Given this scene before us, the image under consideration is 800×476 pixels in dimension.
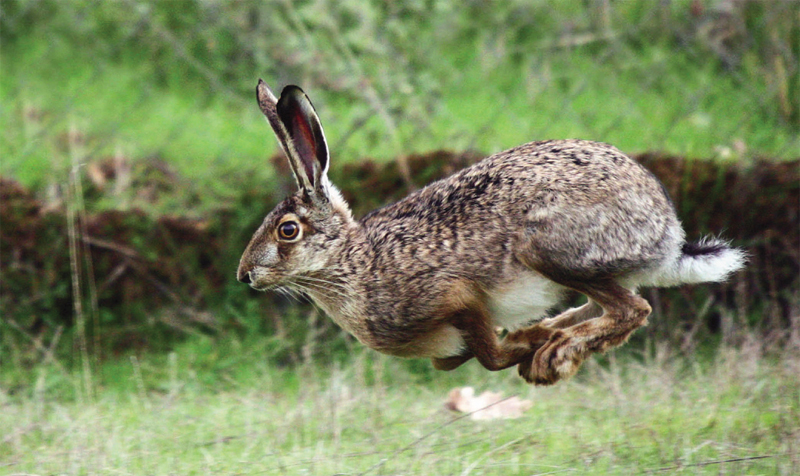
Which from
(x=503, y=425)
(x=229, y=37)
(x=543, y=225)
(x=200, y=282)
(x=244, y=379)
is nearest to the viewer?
(x=543, y=225)

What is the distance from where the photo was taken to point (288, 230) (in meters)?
3.86

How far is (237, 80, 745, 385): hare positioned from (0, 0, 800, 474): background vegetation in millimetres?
530

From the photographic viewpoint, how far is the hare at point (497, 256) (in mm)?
3463

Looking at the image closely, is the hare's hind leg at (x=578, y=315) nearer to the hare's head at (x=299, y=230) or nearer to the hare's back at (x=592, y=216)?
the hare's back at (x=592, y=216)

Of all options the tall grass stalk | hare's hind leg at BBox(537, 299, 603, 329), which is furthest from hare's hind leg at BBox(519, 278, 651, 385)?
the tall grass stalk

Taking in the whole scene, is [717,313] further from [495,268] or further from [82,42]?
[82,42]

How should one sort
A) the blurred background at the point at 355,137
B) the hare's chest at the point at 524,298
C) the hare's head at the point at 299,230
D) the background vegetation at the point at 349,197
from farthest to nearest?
1. the blurred background at the point at 355,137
2. the background vegetation at the point at 349,197
3. the hare's head at the point at 299,230
4. the hare's chest at the point at 524,298

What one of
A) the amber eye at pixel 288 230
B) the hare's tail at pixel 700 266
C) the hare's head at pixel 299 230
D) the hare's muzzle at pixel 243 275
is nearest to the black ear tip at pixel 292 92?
the hare's head at pixel 299 230

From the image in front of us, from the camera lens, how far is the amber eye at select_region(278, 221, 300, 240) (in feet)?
12.6

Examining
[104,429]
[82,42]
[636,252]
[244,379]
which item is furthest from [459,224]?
[82,42]

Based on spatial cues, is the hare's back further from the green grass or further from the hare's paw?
the green grass

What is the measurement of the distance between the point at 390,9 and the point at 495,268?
3.05 m

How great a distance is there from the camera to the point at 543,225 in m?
3.47

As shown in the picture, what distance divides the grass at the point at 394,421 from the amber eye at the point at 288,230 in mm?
818
